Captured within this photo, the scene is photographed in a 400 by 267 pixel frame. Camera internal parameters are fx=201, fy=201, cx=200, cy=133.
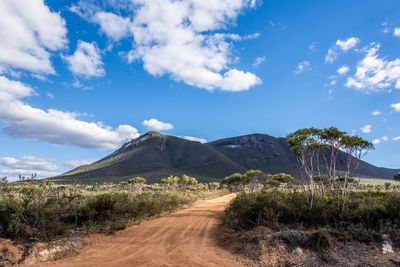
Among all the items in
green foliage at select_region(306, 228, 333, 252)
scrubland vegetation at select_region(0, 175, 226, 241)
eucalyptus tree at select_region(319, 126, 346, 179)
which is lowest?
green foliage at select_region(306, 228, 333, 252)

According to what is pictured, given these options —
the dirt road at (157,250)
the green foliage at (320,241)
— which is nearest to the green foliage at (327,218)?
the green foliage at (320,241)

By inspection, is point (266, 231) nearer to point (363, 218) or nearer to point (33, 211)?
point (363, 218)

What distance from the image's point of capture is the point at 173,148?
400 feet

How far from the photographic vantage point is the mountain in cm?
8115

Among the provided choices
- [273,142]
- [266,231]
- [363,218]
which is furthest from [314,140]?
[273,142]

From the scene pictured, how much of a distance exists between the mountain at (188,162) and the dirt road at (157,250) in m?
63.5

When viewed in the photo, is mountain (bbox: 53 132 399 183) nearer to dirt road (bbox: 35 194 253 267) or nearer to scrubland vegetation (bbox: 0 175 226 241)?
scrubland vegetation (bbox: 0 175 226 241)

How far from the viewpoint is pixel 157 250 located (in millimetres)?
6094

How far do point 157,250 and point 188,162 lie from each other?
96.5 meters

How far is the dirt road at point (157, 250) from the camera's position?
532 cm

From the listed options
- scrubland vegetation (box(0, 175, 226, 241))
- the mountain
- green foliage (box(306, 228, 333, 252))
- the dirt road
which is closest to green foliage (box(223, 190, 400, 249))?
green foliage (box(306, 228, 333, 252))

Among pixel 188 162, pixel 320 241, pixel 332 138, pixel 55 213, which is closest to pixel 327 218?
pixel 320 241

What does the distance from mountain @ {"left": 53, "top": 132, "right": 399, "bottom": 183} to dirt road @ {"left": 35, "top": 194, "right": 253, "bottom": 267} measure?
208 feet

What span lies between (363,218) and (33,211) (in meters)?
11.9
